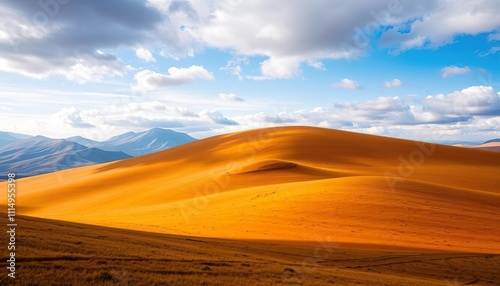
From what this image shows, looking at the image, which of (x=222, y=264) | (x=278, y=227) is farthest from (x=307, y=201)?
(x=222, y=264)

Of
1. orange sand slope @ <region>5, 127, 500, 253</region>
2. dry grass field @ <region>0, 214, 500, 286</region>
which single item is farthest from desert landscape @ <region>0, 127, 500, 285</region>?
orange sand slope @ <region>5, 127, 500, 253</region>

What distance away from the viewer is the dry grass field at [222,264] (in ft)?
37.4

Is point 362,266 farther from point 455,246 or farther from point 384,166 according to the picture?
point 384,166

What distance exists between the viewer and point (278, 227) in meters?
28.8

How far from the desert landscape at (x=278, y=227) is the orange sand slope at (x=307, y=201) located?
0.18 metres

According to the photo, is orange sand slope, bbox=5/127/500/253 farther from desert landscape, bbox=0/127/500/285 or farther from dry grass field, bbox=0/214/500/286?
dry grass field, bbox=0/214/500/286

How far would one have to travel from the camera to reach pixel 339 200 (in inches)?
1320

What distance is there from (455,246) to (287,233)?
12850 mm

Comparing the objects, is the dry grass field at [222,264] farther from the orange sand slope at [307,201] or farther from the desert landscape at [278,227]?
the orange sand slope at [307,201]

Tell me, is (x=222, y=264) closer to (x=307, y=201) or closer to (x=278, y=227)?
(x=278, y=227)

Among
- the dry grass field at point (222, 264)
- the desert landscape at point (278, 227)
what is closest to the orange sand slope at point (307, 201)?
the desert landscape at point (278, 227)

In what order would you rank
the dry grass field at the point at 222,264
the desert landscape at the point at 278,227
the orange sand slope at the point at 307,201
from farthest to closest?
the orange sand slope at the point at 307,201, the desert landscape at the point at 278,227, the dry grass field at the point at 222,264

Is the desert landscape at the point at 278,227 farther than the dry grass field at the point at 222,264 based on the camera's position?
Yes

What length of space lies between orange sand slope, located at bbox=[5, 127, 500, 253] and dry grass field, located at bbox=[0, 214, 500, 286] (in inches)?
159
